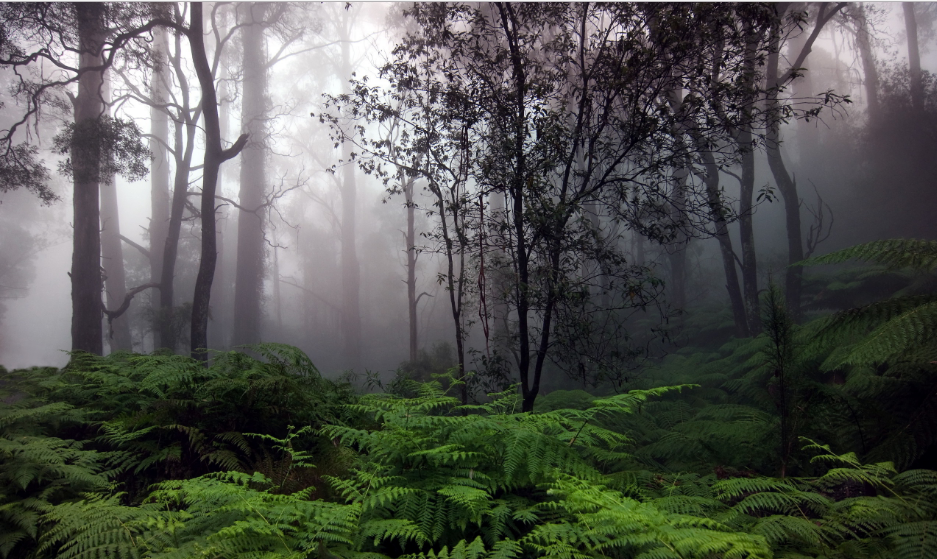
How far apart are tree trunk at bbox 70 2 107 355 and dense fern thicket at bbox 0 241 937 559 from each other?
6635mm

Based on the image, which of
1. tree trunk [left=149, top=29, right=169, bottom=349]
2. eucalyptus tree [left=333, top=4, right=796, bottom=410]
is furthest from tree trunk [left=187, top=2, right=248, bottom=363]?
tree trunk [left=149, top=29, right=169, bottom=349]

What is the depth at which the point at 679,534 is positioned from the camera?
1.07 metres

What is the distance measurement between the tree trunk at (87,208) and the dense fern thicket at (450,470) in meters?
6.63

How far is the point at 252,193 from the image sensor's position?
16656mm

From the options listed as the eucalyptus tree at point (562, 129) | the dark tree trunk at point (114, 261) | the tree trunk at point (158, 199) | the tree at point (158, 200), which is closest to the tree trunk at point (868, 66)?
the eucalyptus tree at point (562, 129)

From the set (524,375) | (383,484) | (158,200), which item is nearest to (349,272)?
(158,200)

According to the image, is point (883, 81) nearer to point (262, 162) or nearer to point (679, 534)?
point (679, 534)

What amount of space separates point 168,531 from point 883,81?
2041cm

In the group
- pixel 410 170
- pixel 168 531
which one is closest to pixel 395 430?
pixel 168 531

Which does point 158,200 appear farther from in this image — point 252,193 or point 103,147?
point 103,147

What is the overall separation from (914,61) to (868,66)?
1345mm

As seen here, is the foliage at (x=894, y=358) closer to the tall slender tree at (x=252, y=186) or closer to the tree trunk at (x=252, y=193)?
the tall slender tree at (x=252, y=186)

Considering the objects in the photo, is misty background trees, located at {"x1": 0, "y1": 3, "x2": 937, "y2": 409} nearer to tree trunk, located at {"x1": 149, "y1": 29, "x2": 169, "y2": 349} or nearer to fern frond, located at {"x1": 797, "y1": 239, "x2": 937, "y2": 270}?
tree trunk, located at {"x1": 149, "y1": 29, "x2": 169, "y2": 349}

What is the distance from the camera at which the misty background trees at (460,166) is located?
3824mm
